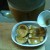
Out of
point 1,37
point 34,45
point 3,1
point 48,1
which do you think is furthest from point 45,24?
point 3,1

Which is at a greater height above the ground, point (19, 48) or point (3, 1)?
point (3, 1)

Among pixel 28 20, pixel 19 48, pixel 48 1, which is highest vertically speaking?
pixel 48 1

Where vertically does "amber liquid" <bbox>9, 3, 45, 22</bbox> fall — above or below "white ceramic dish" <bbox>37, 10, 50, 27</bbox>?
above

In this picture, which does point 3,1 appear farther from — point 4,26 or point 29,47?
point 29,47

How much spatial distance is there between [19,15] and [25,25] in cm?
5

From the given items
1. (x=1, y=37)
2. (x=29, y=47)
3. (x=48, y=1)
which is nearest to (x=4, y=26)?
(x=1, y=37)

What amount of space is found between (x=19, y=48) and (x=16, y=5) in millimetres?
184

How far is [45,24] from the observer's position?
1.75 feet

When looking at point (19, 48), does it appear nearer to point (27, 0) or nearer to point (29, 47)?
point (29, 47)

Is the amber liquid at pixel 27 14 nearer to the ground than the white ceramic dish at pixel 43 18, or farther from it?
farther from it

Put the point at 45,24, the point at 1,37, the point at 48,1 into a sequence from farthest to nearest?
the point at 48,1 < the point at 1,37 < the point at 45,24

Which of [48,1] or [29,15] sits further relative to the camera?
[48,1]

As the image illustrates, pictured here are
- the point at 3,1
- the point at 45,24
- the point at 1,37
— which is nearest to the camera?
the point at 45,24

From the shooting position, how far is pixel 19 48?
0.60 metres
